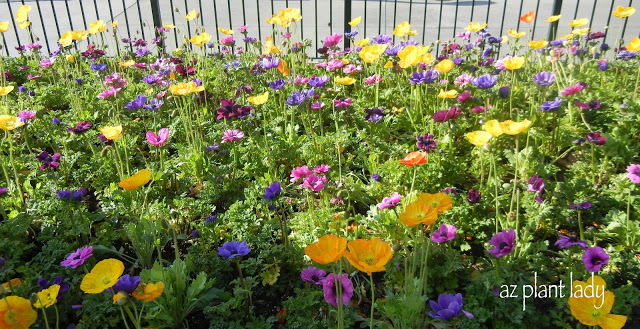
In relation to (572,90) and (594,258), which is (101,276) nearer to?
(594,258)

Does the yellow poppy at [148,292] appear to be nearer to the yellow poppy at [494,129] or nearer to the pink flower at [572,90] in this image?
the yellow poppy at [494,129]

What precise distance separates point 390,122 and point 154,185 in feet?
5.43

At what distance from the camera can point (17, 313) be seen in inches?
57.2

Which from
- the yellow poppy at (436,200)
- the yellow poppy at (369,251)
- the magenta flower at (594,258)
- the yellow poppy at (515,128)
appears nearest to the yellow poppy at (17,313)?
the yellow poppy at (369,251)

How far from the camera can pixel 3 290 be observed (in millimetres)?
1304

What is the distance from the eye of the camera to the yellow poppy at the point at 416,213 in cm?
143

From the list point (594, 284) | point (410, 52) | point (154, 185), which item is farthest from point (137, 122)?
point (594, 284)

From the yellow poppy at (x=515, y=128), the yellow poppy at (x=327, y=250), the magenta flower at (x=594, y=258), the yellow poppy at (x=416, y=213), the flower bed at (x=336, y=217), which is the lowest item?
the flower bed at (x=336, y=217)

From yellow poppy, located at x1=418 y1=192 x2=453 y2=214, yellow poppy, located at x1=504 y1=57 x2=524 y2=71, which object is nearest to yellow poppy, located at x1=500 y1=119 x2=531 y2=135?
yellow poppy, located at x1=418 y1=192 x2=453 y2=214

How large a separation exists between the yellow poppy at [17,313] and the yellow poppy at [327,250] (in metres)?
0.90

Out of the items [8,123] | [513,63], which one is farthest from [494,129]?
[8,123]

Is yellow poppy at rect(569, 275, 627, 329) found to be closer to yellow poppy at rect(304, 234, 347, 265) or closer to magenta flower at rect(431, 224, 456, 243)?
magenta flower at rect(431, 224, 456, 243)

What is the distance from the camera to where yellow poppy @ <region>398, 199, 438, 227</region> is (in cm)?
143

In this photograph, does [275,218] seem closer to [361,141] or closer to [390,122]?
[361,141]
